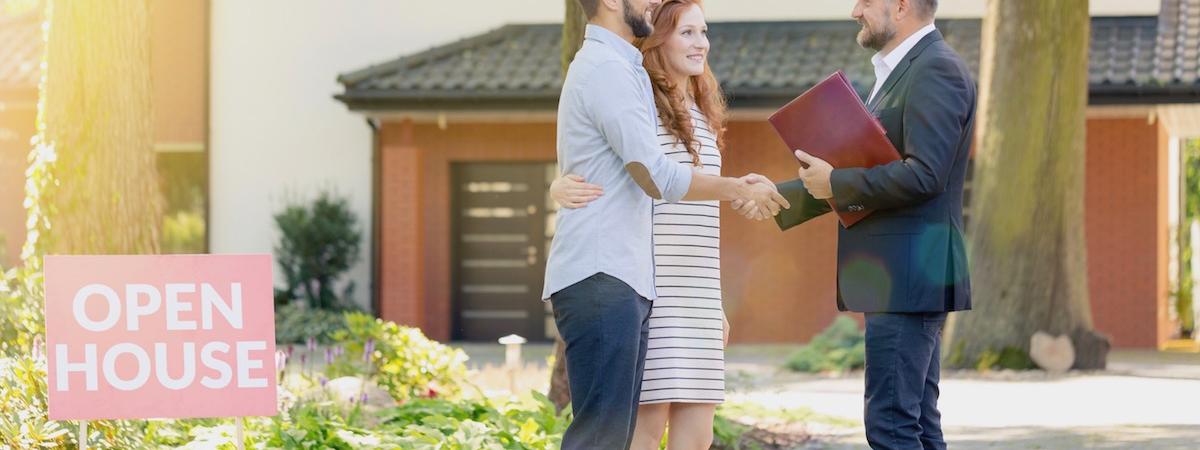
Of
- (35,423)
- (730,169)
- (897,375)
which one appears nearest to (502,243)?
→ (730,169)

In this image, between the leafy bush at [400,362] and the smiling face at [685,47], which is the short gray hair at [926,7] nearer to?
the smiling face at [685,47]

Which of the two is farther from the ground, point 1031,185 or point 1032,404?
point 1031,185

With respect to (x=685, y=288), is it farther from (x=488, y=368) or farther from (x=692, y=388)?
(x=488, y=368)

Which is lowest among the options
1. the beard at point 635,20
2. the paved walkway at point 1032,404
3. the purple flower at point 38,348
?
the paved walkway at point 1032,404

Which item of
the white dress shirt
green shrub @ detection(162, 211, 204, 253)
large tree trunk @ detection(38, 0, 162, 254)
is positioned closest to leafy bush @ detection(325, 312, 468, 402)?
large tree trunk @ detection(38, 0, 162, 254)

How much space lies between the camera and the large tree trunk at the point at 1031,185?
12.0m

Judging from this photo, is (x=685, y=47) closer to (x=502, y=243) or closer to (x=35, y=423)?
(x=35, y=423)

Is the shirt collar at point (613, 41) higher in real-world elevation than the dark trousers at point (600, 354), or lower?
higher

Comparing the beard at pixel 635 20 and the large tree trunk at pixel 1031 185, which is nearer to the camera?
the beard at pixel 635 20

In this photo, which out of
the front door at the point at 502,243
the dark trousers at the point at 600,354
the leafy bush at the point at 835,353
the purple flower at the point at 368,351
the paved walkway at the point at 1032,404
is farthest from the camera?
the front door at the point at 502,243

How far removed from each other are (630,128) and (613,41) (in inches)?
11.3

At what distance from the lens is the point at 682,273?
A: 181 inches

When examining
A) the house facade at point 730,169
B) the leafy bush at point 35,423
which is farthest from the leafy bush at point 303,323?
the leafy bush at point 35,423

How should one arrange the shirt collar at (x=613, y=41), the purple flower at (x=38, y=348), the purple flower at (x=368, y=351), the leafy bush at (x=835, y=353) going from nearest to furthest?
the shirt collar at (x=613, y=41) → the purple flower at (x=38, y=348) → the purple flower at (x=368, y=351) → the leafy bush at (x=835, y=353)
